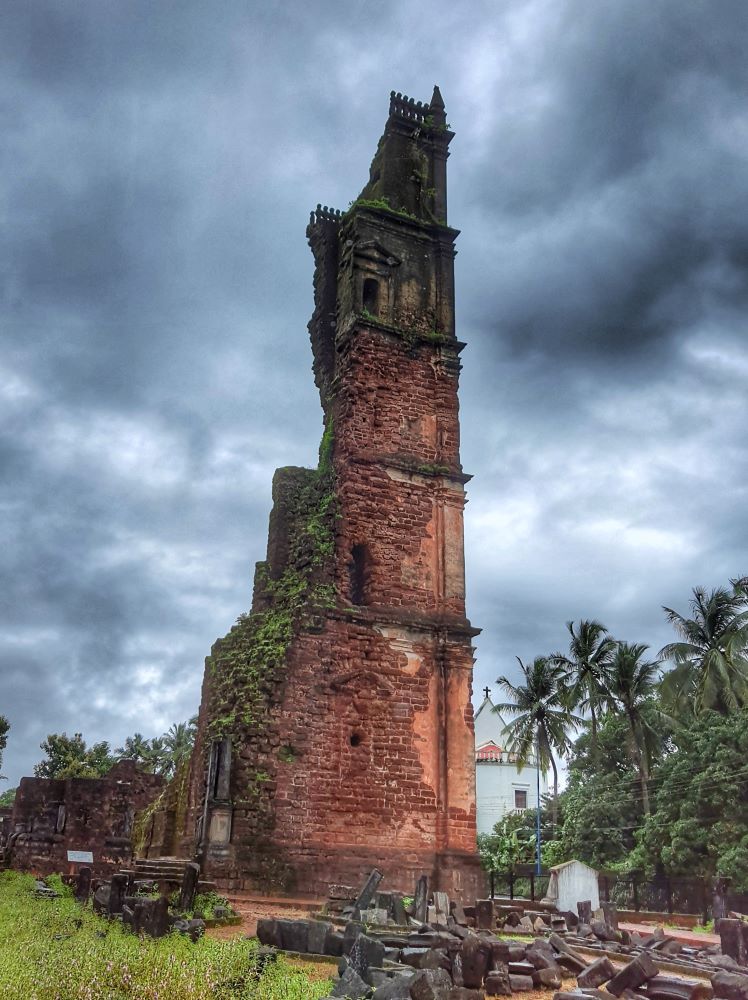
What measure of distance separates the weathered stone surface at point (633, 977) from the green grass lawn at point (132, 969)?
243 centimetres

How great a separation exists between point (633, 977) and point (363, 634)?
349 inches

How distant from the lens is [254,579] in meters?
17.5

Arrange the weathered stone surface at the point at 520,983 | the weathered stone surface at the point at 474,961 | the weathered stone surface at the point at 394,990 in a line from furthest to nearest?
the weathered stone surface at the point at 520,983 → the weathered stone surface at the point at 474,961 → the weathered stone surface at the point at 394,990

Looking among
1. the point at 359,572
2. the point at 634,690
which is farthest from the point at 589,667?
the point at 359,572

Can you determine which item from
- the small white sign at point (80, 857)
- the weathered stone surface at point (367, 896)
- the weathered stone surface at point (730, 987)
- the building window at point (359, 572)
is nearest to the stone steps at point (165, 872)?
the weathered stone surface at point (367, 896)

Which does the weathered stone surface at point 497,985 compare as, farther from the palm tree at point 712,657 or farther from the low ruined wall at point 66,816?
the palm tree at point 712,657

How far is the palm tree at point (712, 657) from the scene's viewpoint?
28.3m

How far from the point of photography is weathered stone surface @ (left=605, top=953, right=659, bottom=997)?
707 cm

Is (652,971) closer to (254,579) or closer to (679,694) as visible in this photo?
(254,579)

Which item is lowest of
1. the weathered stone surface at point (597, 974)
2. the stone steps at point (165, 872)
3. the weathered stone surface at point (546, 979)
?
the weathered stone surface at point (546, 979)

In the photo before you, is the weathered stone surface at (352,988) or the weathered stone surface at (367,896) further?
the weathered stone surface at (367,896)

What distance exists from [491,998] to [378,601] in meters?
9.07

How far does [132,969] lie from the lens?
589 cm

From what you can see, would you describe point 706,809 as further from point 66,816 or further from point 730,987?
point 730,987
